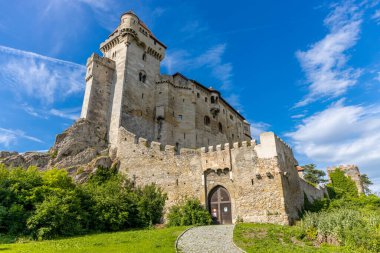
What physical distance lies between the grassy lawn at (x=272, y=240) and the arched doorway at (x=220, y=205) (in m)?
3.58

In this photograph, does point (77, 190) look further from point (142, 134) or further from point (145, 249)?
point (142, 134)

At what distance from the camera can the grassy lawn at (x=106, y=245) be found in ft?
41.4

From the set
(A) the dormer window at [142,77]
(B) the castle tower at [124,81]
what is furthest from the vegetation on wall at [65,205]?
(A) the dormer window at [142,77]

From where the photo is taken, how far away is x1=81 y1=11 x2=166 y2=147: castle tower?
1375 inches

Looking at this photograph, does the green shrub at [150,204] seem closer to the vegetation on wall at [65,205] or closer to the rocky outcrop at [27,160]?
the vegetation on wall at [65,205]

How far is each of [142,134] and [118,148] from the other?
24.8ft

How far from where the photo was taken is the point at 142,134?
36.2 metres

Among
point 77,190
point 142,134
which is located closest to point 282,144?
point 77,190

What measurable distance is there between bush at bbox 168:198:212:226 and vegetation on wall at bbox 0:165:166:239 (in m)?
1.77

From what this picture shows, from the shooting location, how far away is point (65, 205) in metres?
17.3

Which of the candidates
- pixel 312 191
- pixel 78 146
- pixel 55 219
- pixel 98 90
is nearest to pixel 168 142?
pixel 98 90

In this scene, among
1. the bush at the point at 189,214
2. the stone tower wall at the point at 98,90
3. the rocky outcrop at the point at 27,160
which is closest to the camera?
the bush at the point at 189,214

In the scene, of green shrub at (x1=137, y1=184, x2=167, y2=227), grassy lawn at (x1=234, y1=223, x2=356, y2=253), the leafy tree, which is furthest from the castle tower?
the leafy tree

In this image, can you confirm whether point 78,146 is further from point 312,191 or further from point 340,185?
point 340,185
